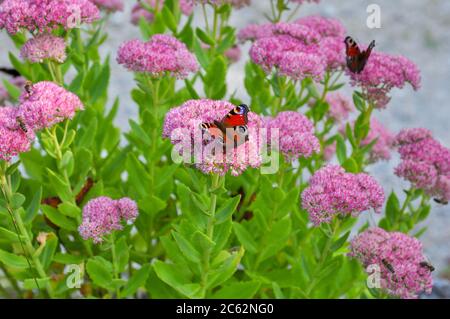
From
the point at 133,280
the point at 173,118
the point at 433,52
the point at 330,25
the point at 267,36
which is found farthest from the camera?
the point at 433,52

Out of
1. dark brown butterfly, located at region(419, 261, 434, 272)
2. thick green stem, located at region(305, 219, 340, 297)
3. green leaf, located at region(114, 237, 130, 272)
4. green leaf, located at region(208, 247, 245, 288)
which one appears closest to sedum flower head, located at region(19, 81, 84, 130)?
green leaf, located at region(114, 237, 130, 272)

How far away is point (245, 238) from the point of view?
2557mm

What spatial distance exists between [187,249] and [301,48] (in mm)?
987

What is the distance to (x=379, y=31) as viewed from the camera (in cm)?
734

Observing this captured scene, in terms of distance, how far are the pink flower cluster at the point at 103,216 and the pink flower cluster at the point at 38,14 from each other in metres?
0.67

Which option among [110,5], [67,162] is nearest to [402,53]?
[110,5]

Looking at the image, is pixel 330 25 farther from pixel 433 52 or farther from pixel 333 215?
pixel 433 52

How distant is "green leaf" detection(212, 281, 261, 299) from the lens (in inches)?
93.6

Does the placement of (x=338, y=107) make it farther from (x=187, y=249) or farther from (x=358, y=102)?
(x=187, y=249)

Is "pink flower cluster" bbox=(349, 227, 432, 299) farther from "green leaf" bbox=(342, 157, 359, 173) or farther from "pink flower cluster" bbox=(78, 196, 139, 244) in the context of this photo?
"pink flower cluster" bbox=(78, 196, 139, 244)

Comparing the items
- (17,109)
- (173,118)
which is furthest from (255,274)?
(17,109)

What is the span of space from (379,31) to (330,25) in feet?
14.8

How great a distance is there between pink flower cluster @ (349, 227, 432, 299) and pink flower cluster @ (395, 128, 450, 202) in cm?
33

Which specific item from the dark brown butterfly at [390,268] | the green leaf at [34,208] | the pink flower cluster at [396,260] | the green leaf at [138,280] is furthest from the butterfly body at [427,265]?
the green leaf at [34,208]
